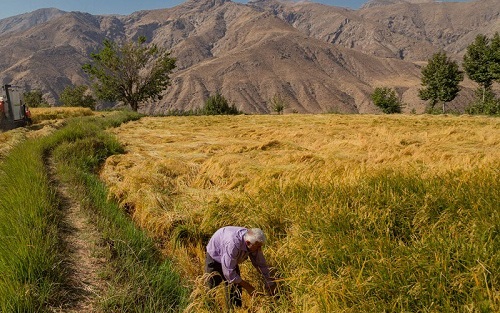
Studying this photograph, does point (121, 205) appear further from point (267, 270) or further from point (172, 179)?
point (267, 270)

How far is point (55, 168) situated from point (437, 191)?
8747mm

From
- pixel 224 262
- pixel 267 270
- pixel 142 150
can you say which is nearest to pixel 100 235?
pixel 224 262

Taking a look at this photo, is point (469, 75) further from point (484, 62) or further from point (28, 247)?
point (28, 247)

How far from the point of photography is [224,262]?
409cm

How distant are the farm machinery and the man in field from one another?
18.4 m

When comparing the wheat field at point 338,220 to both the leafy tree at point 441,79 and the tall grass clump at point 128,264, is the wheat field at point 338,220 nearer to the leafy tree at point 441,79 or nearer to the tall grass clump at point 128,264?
the tall grass clump at point 128,264

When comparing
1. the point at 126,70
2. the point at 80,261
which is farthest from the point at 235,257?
the point at 126,70

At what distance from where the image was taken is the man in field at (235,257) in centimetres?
Result: 400

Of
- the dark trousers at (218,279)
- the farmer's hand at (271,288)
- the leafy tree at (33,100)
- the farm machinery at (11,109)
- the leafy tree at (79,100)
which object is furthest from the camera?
the leafy tree at (79,100)

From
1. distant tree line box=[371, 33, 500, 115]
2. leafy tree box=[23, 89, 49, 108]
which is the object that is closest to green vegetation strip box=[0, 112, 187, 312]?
distant tree line box=[371, 33, 500, 115]

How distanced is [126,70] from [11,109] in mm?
26714

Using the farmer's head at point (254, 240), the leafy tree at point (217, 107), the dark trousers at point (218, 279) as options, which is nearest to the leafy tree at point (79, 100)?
the leafy tree at point (217, 107)

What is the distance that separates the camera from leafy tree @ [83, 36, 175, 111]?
143 feet

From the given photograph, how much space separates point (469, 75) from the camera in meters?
44.7
